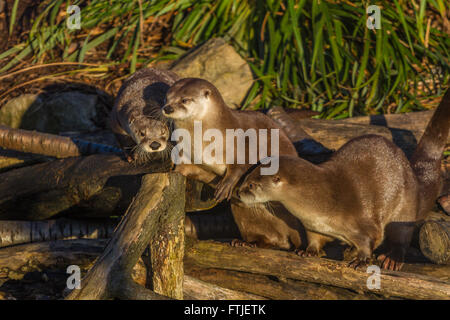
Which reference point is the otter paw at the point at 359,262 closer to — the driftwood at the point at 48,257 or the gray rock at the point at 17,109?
the driftwood at the point at 48,257

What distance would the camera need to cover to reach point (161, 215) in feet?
9.72

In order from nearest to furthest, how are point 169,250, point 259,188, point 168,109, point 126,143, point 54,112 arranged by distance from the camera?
point 169,250, point 259,188, point 168,109, point 126,143, point 54,112

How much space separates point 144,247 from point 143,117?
3.78 feet

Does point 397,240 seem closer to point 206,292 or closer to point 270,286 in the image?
point 270,286

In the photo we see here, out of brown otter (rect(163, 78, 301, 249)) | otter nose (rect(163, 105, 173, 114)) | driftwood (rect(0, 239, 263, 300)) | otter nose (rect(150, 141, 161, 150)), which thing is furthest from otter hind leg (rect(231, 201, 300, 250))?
driftwood (rect(0, 239, 263, 300))

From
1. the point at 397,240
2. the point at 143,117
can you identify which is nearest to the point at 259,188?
the point at 397,240

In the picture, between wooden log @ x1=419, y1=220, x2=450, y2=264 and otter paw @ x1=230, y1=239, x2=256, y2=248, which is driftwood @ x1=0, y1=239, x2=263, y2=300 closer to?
otter paw @ x1=230, y1=239, x2=256, y2=248

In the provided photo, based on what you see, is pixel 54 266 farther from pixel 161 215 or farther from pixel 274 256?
pixel 274 256

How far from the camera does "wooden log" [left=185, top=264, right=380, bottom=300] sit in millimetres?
3141

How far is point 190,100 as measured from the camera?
3.32 meters

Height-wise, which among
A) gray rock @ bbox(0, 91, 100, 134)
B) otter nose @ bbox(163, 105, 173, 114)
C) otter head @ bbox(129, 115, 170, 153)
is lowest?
otter head @ bbox(129, 115, 170, 153)

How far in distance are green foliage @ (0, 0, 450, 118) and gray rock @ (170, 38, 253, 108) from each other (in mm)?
132

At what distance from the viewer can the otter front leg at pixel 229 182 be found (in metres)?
3.30

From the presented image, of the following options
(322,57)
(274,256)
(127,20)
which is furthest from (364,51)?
(274,256)
